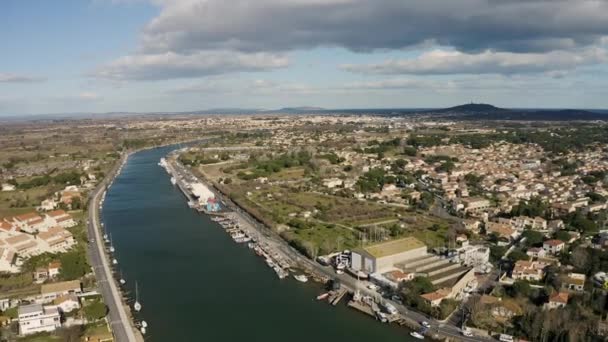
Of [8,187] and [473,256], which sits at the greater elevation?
[8,187]

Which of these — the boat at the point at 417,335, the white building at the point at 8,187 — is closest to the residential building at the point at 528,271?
the boat at the point at 417,335

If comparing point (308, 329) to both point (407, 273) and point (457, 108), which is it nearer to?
point (407, 273)

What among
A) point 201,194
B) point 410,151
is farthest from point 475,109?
point 201,194

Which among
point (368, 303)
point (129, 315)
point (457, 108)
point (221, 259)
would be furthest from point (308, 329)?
point (457, 108)

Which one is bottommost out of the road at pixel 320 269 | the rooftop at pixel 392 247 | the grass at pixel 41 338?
the grass at pixel 41 338

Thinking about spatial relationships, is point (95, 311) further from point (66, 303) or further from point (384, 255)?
point (384, 255)

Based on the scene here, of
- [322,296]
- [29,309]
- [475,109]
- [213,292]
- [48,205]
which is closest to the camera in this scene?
[29,309]

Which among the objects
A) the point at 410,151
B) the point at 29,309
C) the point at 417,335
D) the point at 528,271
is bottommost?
the point at 417,335

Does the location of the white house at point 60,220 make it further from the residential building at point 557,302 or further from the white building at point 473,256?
the residential building at point 557,302
